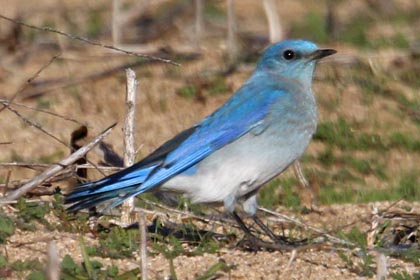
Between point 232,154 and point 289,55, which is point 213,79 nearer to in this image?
point 289,55

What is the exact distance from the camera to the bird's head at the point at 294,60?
6725mm

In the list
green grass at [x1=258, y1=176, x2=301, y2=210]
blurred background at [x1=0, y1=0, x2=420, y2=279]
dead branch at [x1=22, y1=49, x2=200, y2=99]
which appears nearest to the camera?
green grass at [x1=258, y1=176, x2=301, y2=210]

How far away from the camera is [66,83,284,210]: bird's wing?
19.4ft

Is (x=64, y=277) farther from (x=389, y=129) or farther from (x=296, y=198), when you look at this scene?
(x=389, y=129)


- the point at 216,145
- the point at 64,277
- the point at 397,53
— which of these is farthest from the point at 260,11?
the point at 64,277

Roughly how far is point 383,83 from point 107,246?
412cm

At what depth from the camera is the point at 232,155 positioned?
6238 mm

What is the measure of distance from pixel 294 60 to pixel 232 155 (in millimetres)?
819

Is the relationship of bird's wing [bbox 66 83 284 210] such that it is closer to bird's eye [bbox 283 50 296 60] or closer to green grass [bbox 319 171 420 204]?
bird's eye [bbox 283 50 296 60]

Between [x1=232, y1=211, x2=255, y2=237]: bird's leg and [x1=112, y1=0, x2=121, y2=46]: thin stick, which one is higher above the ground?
[x1=112, y1=0, x2=121, y2=46]: thin stick

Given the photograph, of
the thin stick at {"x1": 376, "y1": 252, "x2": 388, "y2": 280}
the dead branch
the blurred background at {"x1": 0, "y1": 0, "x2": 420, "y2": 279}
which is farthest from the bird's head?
the dead branch

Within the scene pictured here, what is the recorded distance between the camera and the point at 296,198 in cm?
771

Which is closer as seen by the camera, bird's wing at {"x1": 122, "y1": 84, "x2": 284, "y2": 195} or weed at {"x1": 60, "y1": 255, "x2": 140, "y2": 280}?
weed at {"x1": 60, "y1": 255, "x2": 140, "y2": 280}

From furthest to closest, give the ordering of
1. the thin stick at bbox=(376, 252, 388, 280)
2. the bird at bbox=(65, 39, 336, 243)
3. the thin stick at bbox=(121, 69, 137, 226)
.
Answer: the thin stick at bbox=(121, 69, 137, 226) < the bird at bbox=(65, 39, 336, 243) < the thin stick at bbox=(376, 252, 388, 280)
